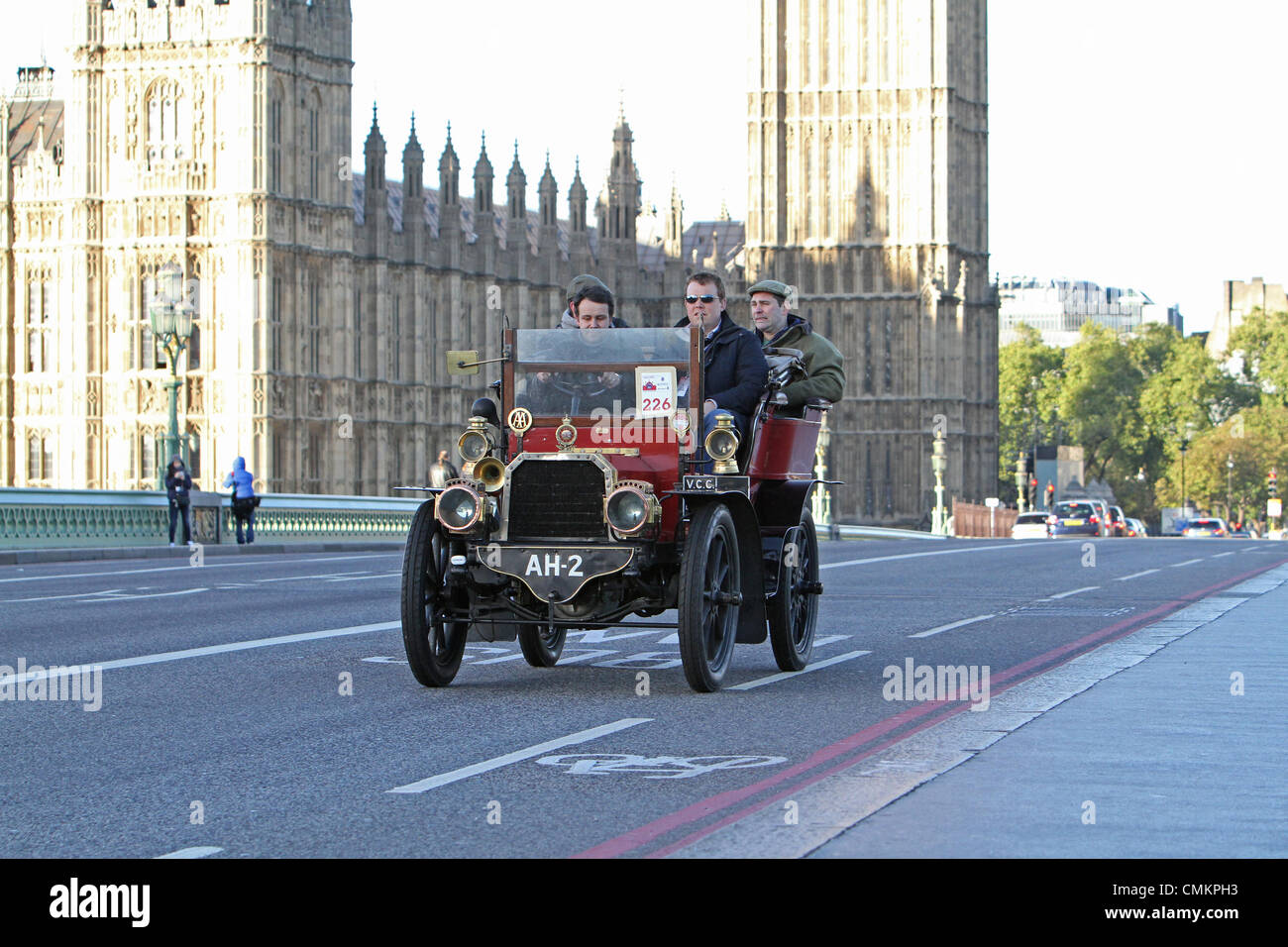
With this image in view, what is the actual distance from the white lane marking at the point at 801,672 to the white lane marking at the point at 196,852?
4.71 metres

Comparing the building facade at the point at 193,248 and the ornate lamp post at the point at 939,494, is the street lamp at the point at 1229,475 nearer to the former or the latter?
the ornate lamp post at the point at 939,494

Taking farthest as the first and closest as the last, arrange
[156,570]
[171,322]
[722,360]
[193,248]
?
[193,248] → [171,322] → [156,570] → [722,360]

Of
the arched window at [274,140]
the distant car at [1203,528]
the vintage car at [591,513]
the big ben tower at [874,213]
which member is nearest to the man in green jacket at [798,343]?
the vintage car at [591,513]

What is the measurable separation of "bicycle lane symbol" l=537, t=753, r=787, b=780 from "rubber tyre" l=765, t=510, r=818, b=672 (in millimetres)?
3054

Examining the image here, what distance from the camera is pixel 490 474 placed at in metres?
10.5

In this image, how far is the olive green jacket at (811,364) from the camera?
11594 mm

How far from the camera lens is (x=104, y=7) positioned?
194 feet

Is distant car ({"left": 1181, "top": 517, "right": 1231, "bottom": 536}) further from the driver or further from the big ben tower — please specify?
the driver

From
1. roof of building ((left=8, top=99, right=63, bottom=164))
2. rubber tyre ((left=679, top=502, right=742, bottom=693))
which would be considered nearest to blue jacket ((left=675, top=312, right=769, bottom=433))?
rubber tyre ((left=679, top=502, right=742, bottom=693))

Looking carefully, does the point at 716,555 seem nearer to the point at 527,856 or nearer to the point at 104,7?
the point at 527,856

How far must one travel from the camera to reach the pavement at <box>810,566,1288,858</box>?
6367 millimetres

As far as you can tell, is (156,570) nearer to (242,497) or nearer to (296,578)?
(296,578)

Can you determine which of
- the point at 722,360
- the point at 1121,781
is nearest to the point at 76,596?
the point at 722,360

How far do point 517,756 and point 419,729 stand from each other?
0.91m
